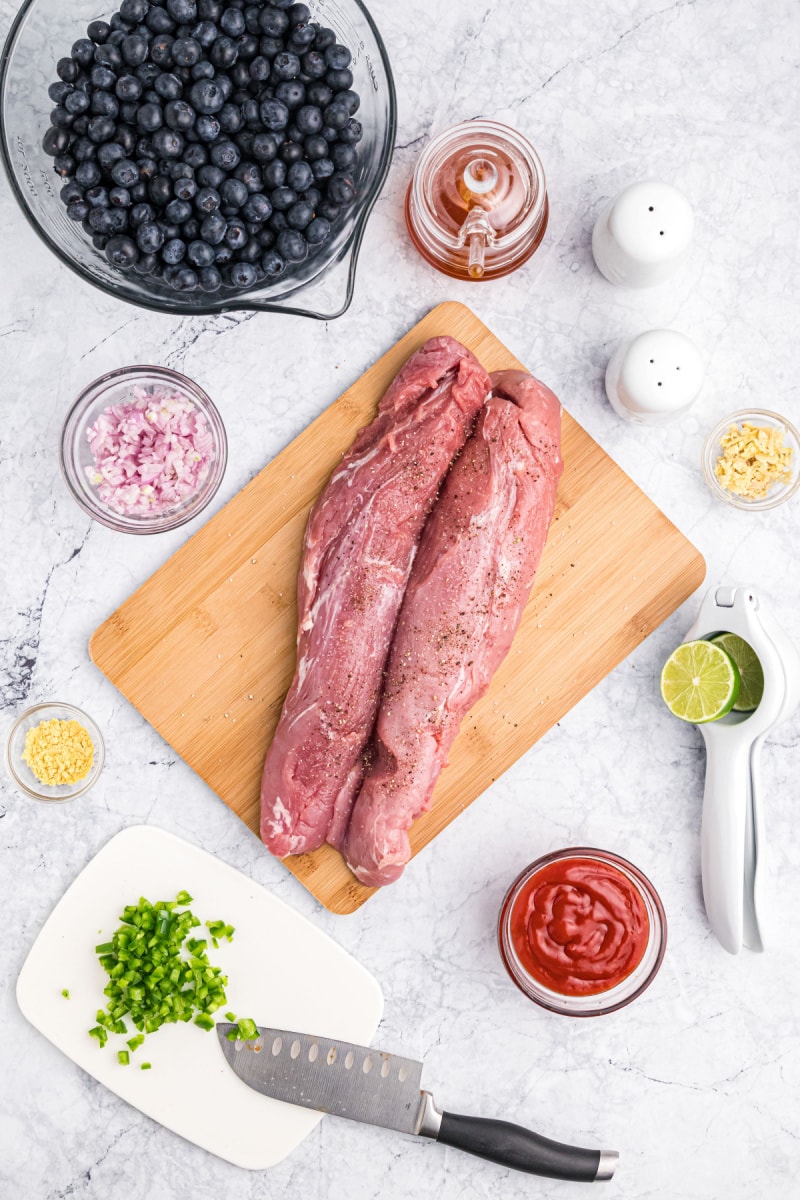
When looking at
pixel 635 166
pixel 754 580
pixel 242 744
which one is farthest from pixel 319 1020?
pixel 635 166

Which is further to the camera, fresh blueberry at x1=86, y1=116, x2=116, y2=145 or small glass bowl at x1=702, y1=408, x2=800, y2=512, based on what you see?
small glass bowl at x1=702, y1=408, x2=800, y2=512

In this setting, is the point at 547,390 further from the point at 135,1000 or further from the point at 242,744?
the point at 135,1000

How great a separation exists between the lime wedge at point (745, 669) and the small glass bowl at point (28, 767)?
4.94 feet

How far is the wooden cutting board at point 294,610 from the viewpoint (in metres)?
2.37

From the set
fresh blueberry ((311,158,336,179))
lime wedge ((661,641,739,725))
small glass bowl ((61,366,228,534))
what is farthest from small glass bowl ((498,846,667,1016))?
fresh blueberry ((311,158,336,179))

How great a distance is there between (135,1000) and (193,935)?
19 centimetres

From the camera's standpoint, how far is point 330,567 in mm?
2283

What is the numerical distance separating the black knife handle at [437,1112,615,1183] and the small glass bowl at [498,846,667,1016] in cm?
33

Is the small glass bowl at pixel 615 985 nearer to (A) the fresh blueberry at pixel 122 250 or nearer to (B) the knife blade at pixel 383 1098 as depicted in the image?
(B) the knife blade at pixel 383 1098

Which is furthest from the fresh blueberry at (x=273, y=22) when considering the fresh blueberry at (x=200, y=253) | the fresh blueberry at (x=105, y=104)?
the fresh blueberry at (x=200, y=253)

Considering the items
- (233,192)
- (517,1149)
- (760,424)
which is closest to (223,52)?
(233,192)

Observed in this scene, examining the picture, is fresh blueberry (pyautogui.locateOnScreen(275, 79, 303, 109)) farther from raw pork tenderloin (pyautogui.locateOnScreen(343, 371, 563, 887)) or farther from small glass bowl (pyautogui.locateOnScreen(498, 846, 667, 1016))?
small glass bowl (pyautogui.locateOnScreen(498, 846, 667, 1016))

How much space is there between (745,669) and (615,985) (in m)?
0.78

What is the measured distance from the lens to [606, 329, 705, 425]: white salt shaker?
86.1 inches
